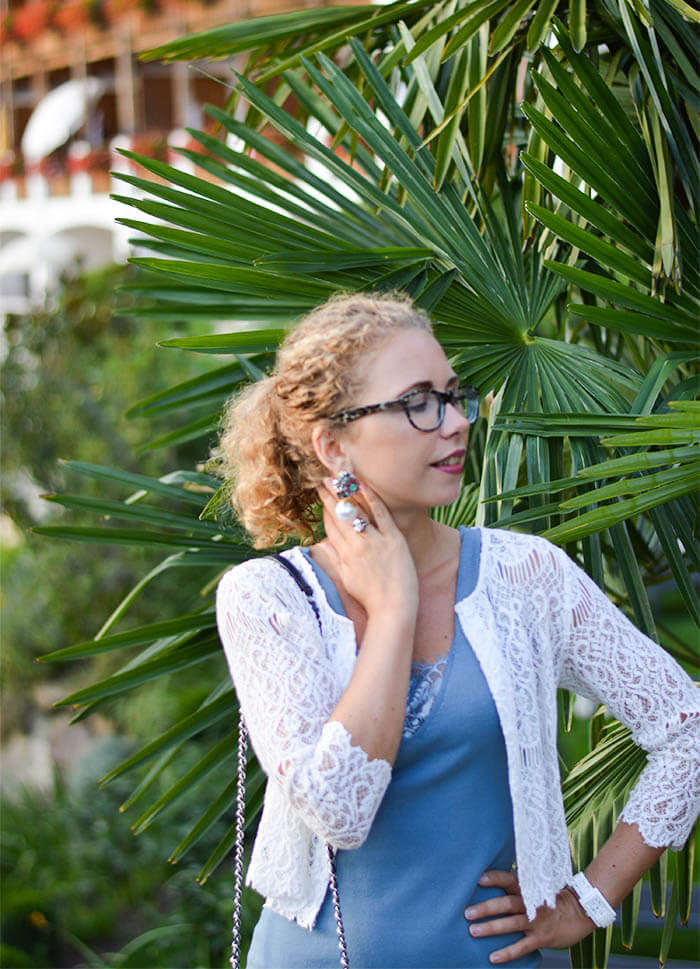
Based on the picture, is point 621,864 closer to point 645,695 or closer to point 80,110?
point 645,695

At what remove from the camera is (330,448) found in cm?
160

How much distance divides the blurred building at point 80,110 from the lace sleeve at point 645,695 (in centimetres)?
1406

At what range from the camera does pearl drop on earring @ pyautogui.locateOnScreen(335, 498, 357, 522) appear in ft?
5.06

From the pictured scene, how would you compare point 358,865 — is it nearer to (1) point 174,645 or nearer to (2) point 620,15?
(1) point 174,645

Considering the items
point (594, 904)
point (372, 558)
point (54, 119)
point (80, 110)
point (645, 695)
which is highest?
point (80, 110)

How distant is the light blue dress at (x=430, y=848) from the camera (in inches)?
56.5

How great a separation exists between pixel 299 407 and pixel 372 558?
0.26 metres

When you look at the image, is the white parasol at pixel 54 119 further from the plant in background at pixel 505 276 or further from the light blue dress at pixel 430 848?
the light blue dress at pixel 430 848

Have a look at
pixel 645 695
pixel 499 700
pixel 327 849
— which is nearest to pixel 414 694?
pixel 499 700

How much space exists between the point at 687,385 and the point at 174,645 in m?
1.19

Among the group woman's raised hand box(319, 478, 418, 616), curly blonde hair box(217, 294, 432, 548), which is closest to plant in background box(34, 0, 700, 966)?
curly blonde hair box(217, 294, 432, 548)

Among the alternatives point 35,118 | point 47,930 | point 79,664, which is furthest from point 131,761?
point 35,118

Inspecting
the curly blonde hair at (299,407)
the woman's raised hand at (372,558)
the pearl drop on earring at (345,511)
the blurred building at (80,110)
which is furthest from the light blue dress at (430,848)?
the blurred building at (80,110)

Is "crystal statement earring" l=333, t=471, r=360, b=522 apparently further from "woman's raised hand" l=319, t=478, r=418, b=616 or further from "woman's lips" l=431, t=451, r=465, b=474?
"woman's lips" l=431, t=451, r=465, b=474
